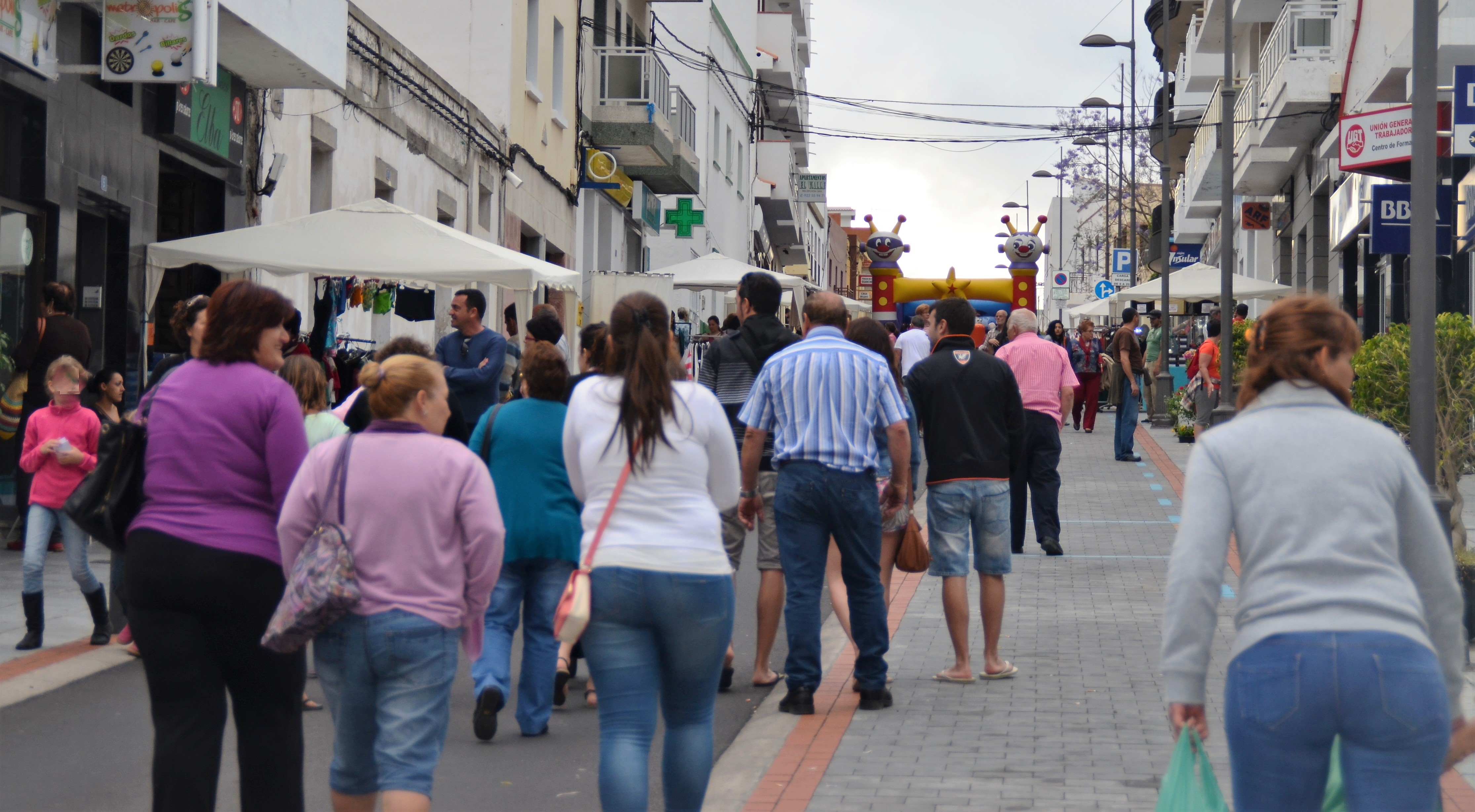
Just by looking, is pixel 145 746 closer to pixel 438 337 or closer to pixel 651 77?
pixel 438 337

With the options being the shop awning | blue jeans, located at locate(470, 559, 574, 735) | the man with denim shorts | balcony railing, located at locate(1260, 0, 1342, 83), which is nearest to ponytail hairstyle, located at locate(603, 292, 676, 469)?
blue jeans, located at locate(470, 559, 574, 735)

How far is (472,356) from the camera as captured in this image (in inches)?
442

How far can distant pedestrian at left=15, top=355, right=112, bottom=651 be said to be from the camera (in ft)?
26.6

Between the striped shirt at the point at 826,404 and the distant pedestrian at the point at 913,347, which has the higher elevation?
the distant pedestrian at the point at 913,347

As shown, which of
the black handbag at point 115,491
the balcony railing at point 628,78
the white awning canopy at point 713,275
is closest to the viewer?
the black handbag at point 115,491

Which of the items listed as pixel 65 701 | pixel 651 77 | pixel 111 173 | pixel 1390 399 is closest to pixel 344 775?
pixel 65 701

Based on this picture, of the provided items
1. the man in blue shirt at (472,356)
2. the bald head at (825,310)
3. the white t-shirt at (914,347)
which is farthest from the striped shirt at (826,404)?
the white t-shirt at (914,347)

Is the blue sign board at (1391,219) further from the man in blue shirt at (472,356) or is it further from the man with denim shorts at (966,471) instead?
the man in blue shirt at (472,356)

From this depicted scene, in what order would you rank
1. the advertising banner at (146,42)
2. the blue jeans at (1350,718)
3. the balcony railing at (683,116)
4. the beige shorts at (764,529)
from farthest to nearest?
the balcony railing at (683,116) < the advertising banner at (146,42) < the beige shorts at (764,529) < the blue jeans at (1350,718)

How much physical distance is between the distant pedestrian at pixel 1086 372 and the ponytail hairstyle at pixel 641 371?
18.8m

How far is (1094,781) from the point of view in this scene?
5.71m

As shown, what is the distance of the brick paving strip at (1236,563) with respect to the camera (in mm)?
5309

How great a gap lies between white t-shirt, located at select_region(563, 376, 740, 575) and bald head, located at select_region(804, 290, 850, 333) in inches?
105

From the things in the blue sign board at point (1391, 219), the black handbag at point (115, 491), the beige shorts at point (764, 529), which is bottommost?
the beige shorts at point (764, 529)
